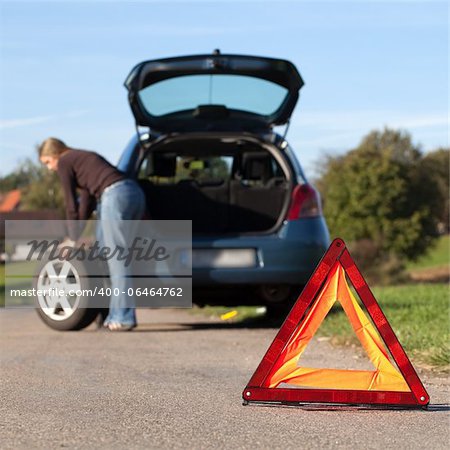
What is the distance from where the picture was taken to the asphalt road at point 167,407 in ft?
13.9

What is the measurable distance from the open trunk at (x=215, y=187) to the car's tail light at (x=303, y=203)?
352 millimetres

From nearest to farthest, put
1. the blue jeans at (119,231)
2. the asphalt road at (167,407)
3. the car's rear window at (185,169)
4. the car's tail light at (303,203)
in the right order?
the asphalt road at (167,407) → the blue jeans at (119,231) → the car's tail light at (303,203) → the car's rear window at (185,169)

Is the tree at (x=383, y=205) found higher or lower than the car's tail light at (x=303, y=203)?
lower

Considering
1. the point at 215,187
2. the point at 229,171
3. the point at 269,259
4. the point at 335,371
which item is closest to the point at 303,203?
the point at 269,259

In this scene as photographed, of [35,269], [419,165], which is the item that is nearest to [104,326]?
[35,269]

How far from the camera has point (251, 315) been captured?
12023 millimetres

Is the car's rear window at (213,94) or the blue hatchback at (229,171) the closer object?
the blue hatchback at (229,171)

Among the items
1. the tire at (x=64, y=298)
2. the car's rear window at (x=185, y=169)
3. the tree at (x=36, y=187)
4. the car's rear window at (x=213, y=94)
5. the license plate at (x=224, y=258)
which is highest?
the car's rear window at (x=213, y=94)

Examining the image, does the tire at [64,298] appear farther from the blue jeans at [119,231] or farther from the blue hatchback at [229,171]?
the blue hatchback at [229,171]

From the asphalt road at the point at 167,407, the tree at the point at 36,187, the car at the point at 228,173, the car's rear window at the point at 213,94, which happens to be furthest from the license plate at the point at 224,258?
the tree at the point at 36,187

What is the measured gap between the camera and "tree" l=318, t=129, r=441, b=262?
60.0m

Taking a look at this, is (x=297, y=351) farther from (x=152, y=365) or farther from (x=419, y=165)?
(x=419, y=165)

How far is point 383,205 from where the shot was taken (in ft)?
203

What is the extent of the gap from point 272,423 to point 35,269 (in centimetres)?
496
